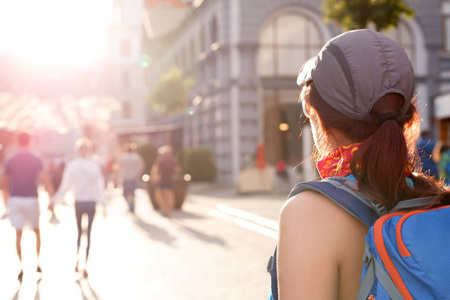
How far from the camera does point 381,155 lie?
5.57ft

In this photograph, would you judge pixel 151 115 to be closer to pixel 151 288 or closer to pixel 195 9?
pixel 195 9

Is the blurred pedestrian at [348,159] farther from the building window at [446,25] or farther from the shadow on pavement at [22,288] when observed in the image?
the building window at [446,25]

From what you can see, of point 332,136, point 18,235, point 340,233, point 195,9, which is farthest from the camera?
point 195,9

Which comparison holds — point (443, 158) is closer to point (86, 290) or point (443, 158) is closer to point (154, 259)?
point (154, 259)

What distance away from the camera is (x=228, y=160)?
31.3 meters

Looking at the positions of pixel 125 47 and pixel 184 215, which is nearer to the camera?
pixel 184 215

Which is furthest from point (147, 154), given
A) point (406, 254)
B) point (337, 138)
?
point (406, 254)

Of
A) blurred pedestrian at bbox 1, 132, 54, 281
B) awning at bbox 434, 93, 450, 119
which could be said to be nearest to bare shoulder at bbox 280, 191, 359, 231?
blurred pedestrian at bbox 1, 132, 54, 281

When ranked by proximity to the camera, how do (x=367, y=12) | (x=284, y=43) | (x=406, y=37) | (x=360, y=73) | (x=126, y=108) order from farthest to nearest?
(x=126, y=108)
(x=406, y=37)
(x=284, y=43)
(x=367, y=12)
(x=360, y=73)

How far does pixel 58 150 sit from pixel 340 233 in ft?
211

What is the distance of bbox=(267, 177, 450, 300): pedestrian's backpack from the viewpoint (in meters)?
1.47

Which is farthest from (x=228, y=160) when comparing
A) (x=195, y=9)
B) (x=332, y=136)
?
(x=332, y=136)

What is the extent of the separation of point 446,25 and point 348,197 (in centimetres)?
3423

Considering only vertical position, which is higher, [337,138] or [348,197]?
[337,138]
